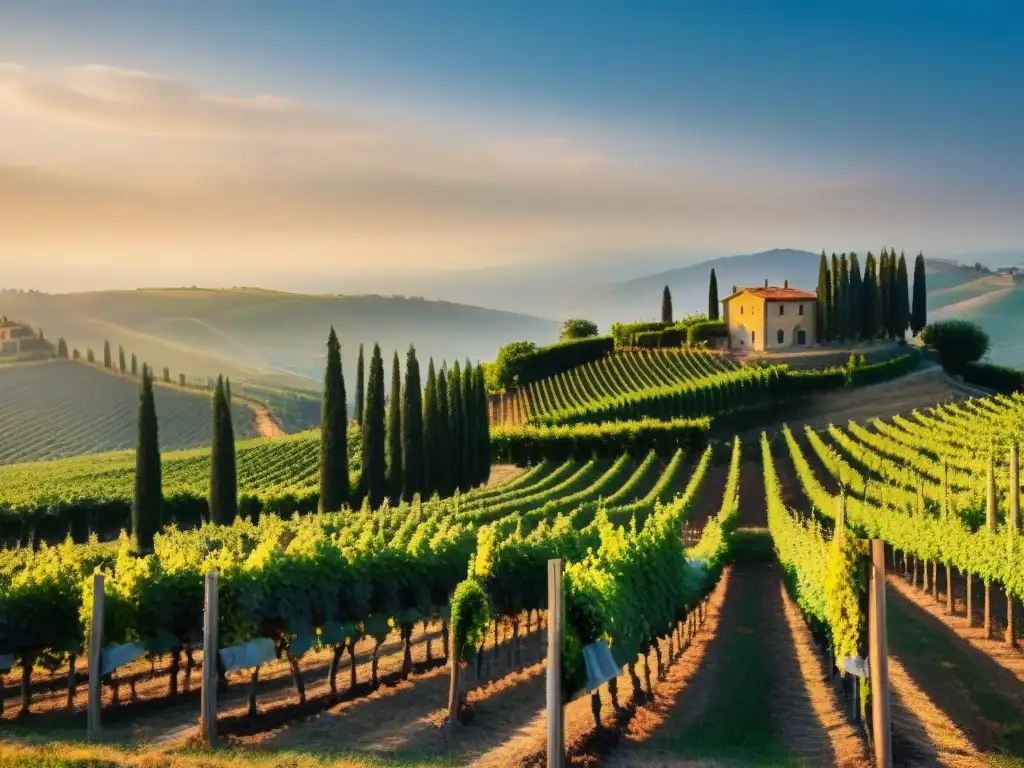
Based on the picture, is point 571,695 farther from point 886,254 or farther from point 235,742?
point 886,254

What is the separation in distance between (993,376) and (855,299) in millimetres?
14971

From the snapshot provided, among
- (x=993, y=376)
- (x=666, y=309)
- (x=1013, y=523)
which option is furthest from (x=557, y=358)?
(x=1013, y=523)

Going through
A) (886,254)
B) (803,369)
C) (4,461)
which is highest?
(886,254)

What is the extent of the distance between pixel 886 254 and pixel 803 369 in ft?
49.4

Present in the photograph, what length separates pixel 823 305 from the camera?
78375 mm

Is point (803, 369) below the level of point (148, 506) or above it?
above

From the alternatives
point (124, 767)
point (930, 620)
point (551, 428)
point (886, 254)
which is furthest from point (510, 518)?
point (886, 254)

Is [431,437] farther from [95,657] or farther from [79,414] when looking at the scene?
[79,414]

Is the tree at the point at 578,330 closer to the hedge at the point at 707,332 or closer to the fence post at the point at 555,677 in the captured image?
the hedge at the point at 707,332

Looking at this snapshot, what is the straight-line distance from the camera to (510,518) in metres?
29.3

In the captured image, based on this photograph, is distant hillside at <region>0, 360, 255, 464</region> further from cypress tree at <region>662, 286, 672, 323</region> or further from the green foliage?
the green foliage

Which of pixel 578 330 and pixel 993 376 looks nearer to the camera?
pixel 993 376

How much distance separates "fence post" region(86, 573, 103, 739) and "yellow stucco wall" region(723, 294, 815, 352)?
70225mm

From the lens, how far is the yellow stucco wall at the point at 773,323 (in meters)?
78.7
